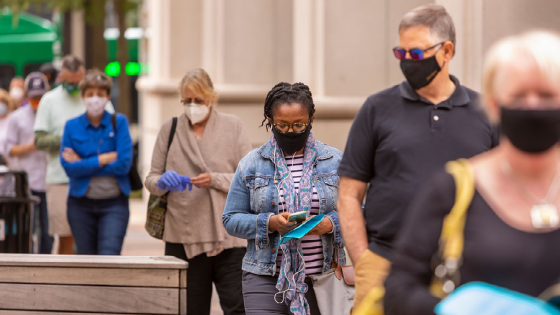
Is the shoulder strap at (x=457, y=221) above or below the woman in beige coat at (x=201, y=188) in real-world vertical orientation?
above

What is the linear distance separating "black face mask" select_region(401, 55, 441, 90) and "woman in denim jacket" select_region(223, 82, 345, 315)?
2.55 ft

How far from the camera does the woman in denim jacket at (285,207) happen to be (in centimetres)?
384

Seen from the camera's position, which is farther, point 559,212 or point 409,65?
point 409,65

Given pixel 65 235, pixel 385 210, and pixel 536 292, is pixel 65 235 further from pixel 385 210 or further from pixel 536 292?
pixel 536 292

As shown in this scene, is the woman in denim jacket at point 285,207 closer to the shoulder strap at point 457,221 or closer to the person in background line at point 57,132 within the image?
the shoulder strap at point 457,221

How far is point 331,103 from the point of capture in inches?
301

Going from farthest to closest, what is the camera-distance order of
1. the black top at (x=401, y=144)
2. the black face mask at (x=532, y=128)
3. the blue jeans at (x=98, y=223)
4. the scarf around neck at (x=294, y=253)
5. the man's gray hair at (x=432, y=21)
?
the blue jeans at (x=98, y=223) → the scarf around neck at (x=294, y=253) → the man's gray hair at (x=432, y=21) → the black top at (x=401, y=144) → the black face mask at (x=532, y=128)

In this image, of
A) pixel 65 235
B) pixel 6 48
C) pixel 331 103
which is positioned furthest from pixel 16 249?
pixel 6 48

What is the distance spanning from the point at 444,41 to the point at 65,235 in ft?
16.1

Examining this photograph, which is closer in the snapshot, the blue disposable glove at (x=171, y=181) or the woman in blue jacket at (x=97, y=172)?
the blue disposable glove at (x=171, y=181)

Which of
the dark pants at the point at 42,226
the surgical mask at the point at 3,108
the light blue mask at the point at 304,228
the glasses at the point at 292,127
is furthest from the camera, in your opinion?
the surgical mask at the point at 3,108

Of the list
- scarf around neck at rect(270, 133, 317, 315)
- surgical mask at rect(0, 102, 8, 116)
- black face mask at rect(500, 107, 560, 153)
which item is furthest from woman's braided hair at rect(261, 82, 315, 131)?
surgical mask at rect(0, 102, 8, 116)

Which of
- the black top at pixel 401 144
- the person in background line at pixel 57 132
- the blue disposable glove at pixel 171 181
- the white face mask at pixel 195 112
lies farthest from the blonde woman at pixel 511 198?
the person in background line at pixel 57 132

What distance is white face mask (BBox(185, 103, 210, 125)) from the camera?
16.9 ft
